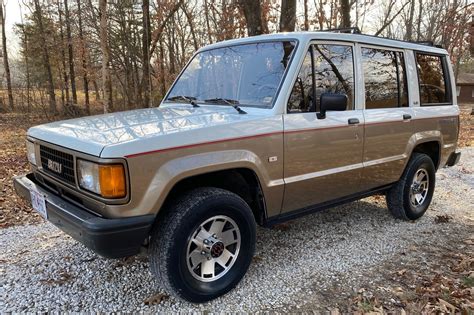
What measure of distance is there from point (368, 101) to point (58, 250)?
339 cm

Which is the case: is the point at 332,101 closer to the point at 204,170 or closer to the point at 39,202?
the point at 204,170

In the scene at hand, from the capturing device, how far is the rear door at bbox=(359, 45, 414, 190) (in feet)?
12.1

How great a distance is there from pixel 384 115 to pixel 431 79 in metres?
1.20

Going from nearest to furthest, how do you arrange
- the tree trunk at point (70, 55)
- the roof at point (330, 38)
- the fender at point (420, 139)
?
1. the roof at point (330, 38)
2. the fender at point (420, 139)
3. the tree trunk at point (70, 55)

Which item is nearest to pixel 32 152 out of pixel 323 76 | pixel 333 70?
pixel 323 76

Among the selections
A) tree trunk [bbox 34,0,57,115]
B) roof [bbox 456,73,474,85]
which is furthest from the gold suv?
roof [bbox 456,73,474,85]

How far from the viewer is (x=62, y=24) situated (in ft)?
67.4

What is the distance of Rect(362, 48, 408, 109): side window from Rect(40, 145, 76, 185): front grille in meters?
2.74

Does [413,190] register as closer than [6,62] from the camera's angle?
Yes

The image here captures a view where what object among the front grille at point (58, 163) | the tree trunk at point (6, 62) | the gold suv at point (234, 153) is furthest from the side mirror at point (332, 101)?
the tree trunk at point (6, 62)

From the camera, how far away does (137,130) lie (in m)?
2.53

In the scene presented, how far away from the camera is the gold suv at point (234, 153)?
2.33 m

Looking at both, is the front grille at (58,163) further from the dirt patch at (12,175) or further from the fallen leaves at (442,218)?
the fallen leaves at (442,218)

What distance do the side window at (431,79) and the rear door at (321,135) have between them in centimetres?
127
